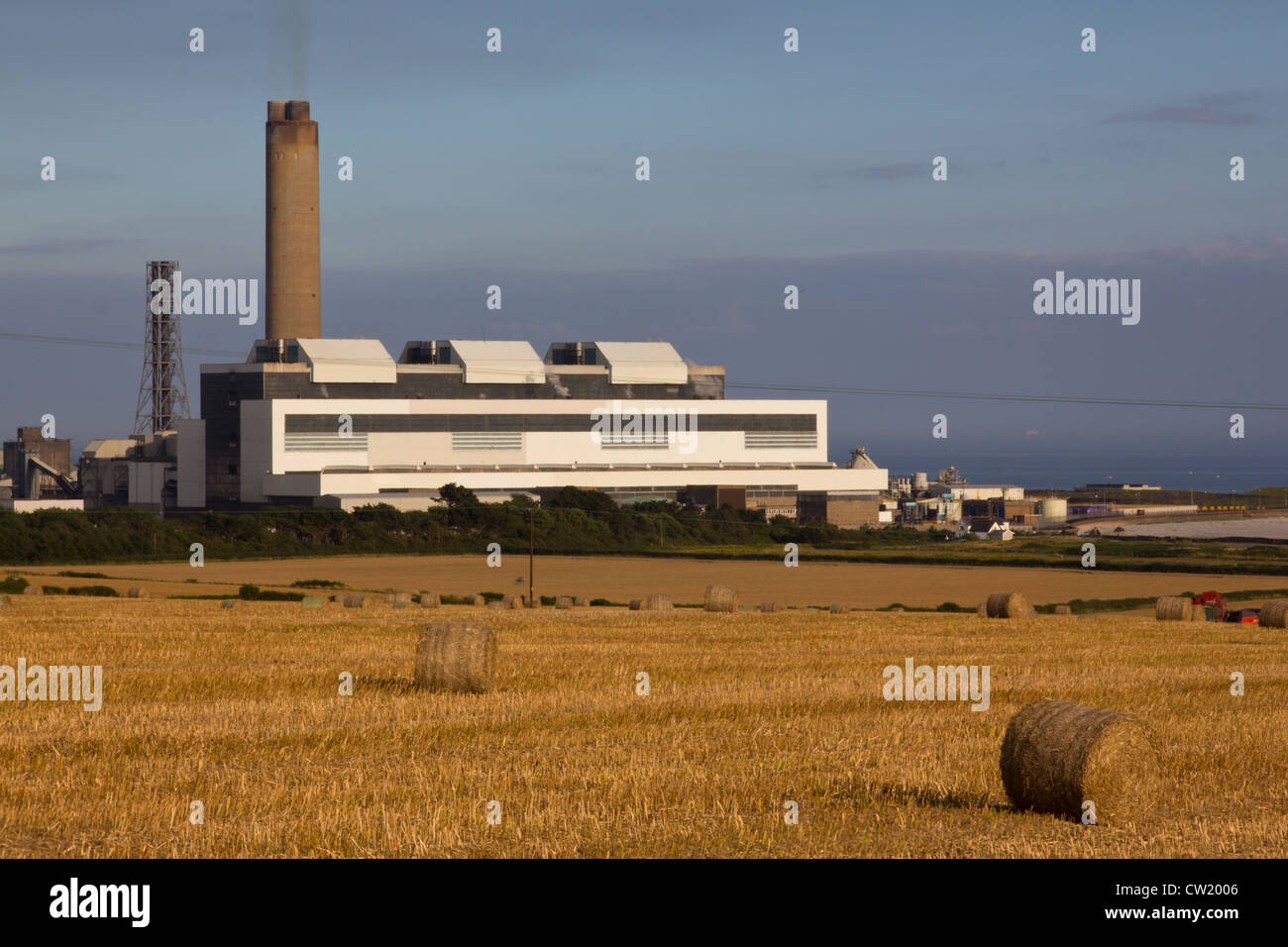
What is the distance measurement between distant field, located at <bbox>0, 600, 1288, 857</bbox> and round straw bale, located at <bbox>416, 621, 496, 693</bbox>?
16.9 inches

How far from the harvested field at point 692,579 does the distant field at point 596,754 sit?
29.6 metres

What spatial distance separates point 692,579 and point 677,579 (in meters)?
0.68

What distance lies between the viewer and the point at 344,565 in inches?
2963

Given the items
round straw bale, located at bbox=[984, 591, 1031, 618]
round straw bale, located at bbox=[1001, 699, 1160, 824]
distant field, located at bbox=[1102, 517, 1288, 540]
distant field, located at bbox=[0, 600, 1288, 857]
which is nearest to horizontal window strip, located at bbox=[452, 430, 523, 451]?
distant field, located at bbox=[1102, 517, 1288, 540]

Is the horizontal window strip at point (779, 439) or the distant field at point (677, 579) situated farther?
the horizontal window strip at point (779, 439)

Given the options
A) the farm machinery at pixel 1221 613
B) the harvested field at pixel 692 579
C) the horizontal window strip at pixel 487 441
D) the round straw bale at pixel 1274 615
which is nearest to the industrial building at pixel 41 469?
the horizontal window strip at pixel 487 441

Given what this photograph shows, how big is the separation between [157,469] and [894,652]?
98461mm

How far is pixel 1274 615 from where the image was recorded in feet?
118

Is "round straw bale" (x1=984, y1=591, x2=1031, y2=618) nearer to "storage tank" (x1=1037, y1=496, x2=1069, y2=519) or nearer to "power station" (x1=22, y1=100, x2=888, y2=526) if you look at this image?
"power station" (x1=22, y1=100, x2=888, y2=526)

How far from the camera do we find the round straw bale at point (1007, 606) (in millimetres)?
38844

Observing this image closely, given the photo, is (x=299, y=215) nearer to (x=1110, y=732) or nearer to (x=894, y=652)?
(x=894, y=652)

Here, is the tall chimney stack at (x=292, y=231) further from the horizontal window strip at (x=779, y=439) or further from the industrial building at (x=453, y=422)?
the horizontal window strip at (x=779, y=439)

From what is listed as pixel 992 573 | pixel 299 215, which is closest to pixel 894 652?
A: pixel 992 573

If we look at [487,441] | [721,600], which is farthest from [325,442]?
[721,600]
